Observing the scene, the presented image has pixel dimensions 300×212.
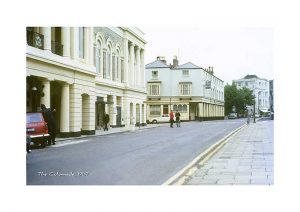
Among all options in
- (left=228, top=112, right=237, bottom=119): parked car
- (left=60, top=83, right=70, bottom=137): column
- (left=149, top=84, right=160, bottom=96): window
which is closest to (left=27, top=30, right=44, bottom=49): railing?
(left=60, top=83, right=70, bottom=137): column

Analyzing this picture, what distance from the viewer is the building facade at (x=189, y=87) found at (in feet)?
49.8

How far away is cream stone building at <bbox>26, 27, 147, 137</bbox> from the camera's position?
44.0 feet

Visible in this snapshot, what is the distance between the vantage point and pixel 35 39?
46.2ft

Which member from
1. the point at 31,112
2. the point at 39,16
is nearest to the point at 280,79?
the point at 39,16

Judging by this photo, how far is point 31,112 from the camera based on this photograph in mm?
13617

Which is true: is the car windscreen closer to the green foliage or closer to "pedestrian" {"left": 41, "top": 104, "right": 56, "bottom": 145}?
"pedestrian" {"left": 41, "top": 104, "right": 56, "bottom": 145}

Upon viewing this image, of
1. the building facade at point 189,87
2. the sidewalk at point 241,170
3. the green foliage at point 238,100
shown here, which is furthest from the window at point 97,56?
the sidewalk at point 241,170

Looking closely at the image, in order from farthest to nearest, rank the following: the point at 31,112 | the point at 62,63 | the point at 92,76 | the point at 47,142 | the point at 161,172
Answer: the point at 92,76, the point at 62,63, the point at 47,142, the point at 31,112, the point at 161,172

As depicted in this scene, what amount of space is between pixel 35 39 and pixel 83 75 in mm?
6898

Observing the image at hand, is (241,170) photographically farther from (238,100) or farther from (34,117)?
(238,100)

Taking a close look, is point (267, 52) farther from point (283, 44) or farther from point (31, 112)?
point (31, 112)

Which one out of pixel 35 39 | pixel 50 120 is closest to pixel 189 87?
pixel 50 120

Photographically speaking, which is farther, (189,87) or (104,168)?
(189,87)
